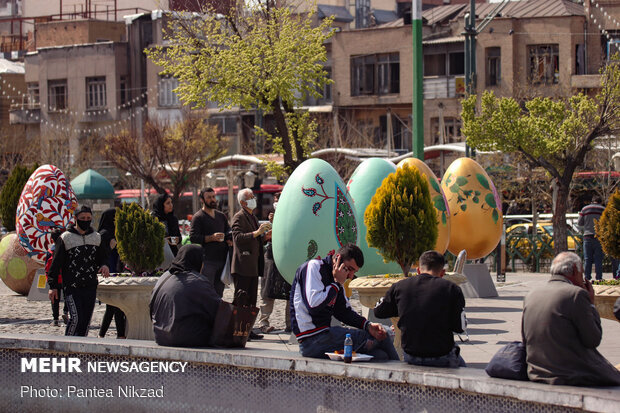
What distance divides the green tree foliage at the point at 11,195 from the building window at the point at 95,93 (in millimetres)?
39930

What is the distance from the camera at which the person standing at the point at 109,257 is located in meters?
11.5

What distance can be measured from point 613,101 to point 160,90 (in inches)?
1480

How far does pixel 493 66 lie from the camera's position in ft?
153

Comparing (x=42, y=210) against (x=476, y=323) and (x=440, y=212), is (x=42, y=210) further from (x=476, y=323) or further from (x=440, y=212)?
(x=476, y=323)

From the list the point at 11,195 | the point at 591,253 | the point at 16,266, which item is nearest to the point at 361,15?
the point at 591,253

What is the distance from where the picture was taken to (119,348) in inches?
320

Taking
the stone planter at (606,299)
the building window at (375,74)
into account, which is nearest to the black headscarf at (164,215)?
the stone planter at (606,299)

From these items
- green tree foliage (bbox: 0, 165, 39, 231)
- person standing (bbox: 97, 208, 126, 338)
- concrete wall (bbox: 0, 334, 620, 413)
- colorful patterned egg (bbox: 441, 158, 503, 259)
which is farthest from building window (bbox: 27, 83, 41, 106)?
concrete wall (bbox: 0, 334, 620, 413)

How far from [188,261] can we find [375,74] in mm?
42967

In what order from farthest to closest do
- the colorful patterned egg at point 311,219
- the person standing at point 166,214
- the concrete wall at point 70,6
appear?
the concrete wall at point 70,6 < the person standing at point 166,214 < the colorful patterned egg at point 311,219

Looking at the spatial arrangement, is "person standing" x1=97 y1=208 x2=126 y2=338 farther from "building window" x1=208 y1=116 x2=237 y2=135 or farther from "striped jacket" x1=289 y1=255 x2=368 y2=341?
"building window" x1=208 y1=116 x2=237 y2=135

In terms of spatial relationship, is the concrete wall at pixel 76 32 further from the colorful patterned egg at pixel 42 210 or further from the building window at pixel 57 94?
the colorful patterned egg at pixel 42 210

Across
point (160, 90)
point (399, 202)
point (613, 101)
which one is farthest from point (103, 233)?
point (160, 90)

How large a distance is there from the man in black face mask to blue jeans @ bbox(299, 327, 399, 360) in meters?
3.65
